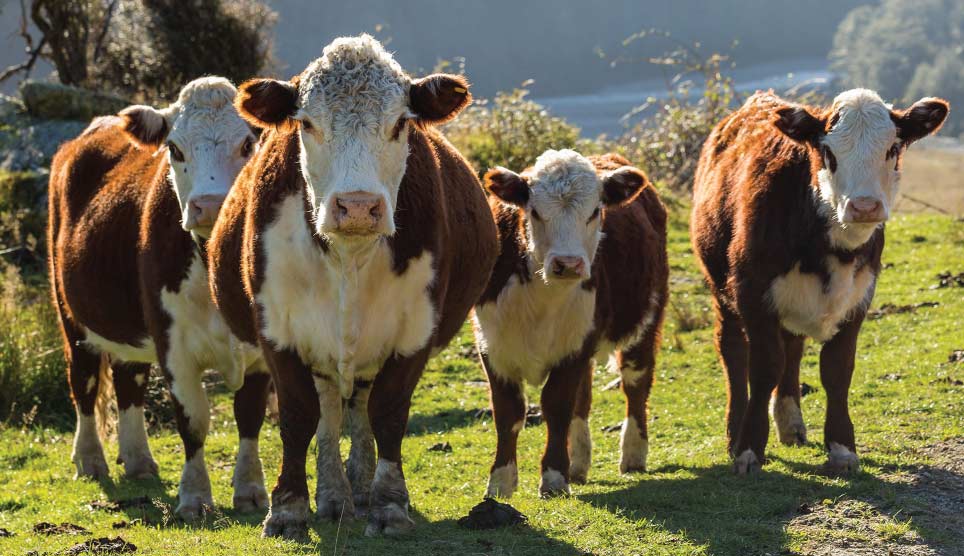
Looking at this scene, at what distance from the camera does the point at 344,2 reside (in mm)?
52406

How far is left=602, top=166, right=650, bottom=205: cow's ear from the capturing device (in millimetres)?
8078

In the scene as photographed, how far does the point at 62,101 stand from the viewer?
1852 centimetres

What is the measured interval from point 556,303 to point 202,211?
7.47 feet

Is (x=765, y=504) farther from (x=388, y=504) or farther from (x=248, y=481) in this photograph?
(x=248, y=481)

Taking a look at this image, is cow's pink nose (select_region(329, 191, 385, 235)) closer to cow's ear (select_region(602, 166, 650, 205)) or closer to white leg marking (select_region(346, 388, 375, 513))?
white leg marking (select_region(346, 388, 375, 513))

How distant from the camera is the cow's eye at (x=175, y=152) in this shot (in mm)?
7449

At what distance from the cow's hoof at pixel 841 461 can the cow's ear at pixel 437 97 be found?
327 centimetres

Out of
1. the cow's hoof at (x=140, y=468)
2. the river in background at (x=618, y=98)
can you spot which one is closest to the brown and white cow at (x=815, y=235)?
the cow's hoof at (x=140, y=468)

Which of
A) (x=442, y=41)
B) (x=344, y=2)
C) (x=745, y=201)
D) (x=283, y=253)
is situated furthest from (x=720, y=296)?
(x=442, y=41)

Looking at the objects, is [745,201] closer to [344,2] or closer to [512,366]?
[512,366]

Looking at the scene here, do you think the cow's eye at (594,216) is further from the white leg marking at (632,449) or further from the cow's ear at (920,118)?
the cow's ear at (920,118)

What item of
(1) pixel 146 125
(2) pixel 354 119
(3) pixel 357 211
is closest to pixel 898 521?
(3) pixel 357 211

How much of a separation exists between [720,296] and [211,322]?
3518 millimetres

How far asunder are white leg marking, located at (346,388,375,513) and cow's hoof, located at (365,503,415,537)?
0.76 meters
